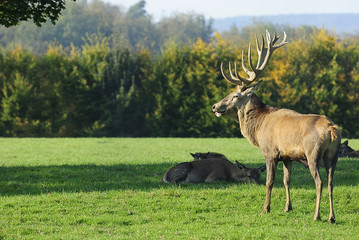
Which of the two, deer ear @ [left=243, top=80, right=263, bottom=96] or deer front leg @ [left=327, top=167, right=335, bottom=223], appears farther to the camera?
deer ear @ [left=243, top=80, right=263, bottom=96]

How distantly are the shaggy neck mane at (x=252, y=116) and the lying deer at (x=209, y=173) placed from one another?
7.35 ft

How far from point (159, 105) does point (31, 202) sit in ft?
86.8

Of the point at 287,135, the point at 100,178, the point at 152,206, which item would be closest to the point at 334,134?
the point at 287,135

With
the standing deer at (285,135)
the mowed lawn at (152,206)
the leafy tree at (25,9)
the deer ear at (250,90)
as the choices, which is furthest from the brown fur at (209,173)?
the leafy tree at (25,9)

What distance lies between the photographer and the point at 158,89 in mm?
37500

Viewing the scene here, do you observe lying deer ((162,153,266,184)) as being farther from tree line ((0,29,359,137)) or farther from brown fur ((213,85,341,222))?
tree line ((0,29,359,137))

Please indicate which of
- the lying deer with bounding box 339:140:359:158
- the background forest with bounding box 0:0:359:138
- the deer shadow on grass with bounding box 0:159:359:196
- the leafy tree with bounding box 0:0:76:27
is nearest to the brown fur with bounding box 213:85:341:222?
the deer shadow on grass with bounding box 0:159:359:196

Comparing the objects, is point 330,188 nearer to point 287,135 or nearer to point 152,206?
point 287,135

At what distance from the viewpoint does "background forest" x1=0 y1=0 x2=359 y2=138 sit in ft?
117

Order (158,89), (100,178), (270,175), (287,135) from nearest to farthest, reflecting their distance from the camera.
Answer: (287,135), (270,175), (100,178), (158,89)

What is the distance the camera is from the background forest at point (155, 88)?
35812 mm

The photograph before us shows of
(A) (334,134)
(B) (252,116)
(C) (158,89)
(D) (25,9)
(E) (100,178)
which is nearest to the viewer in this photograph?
(A) (334,134)

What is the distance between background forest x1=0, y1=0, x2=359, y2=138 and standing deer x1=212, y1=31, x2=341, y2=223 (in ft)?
82.0

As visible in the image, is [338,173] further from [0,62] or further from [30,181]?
[0,62]
